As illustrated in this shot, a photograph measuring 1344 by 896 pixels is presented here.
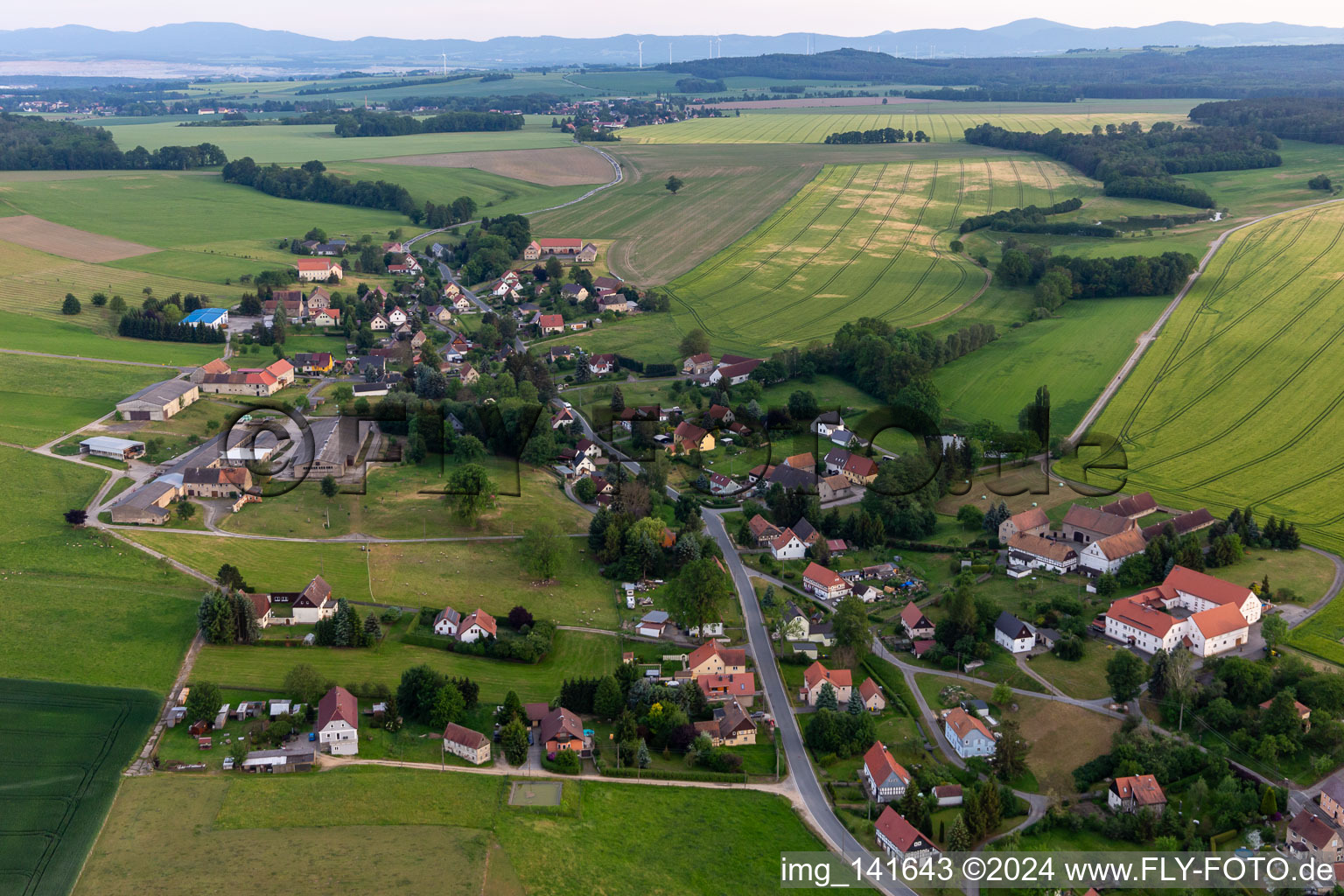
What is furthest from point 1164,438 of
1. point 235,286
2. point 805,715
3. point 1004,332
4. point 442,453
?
point 235,286

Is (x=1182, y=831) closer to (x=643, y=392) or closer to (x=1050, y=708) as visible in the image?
(x=1050, y=708)

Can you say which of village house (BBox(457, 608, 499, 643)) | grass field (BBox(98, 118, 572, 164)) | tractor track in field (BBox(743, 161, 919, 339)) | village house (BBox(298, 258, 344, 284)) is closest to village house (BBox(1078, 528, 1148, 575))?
village house (BBox(457, 608, 499, 643))

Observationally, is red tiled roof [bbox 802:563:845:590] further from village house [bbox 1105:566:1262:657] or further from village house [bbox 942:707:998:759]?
village house [bbox 1105:566:1262:657]

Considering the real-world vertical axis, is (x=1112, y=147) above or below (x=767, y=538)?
above

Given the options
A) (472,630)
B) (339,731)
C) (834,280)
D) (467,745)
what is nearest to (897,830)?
(467,745)

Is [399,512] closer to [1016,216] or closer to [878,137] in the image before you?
[1016,216]

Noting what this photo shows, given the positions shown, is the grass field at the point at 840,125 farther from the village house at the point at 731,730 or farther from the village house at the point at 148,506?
the village house at the point at 731,730
